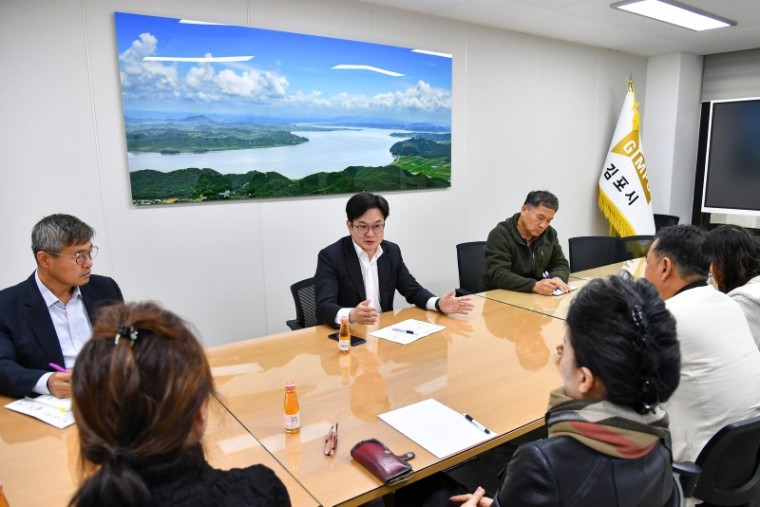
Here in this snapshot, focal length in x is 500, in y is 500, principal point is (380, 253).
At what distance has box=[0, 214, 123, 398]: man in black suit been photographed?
189cm

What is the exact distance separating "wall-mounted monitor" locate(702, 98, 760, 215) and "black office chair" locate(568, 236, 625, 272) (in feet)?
6.95

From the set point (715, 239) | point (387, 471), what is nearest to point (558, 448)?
point (387, 471)

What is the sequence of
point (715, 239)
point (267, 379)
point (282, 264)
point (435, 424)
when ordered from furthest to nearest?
point (282, 264) < point (715, 239) < point (267, 379) < point (435, 424)

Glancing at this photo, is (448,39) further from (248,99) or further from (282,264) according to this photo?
(282,264)

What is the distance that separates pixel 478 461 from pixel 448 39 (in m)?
3.46

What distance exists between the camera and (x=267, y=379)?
6.48ft

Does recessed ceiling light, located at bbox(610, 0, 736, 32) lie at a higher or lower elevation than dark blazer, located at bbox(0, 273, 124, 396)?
higher

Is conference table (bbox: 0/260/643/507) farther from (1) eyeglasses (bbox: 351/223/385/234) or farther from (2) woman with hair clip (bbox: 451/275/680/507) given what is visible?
(1) eyeglasses (bbox: 351/223/385/234)

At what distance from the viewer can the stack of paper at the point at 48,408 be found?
1.61 m

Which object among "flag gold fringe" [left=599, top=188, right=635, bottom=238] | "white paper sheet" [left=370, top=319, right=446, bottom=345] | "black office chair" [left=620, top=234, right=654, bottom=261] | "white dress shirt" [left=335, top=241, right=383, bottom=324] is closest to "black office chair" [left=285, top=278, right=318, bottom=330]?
"white dress shirt" [left=335, top=241, right=383, bottom=324]

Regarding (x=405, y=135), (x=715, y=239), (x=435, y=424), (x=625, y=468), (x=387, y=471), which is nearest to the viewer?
(x=625, y=468)

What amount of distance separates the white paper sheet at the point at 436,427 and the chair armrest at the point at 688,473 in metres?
0.55

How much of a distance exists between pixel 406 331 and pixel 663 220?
15.7 ft

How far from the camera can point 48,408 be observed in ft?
5.51
